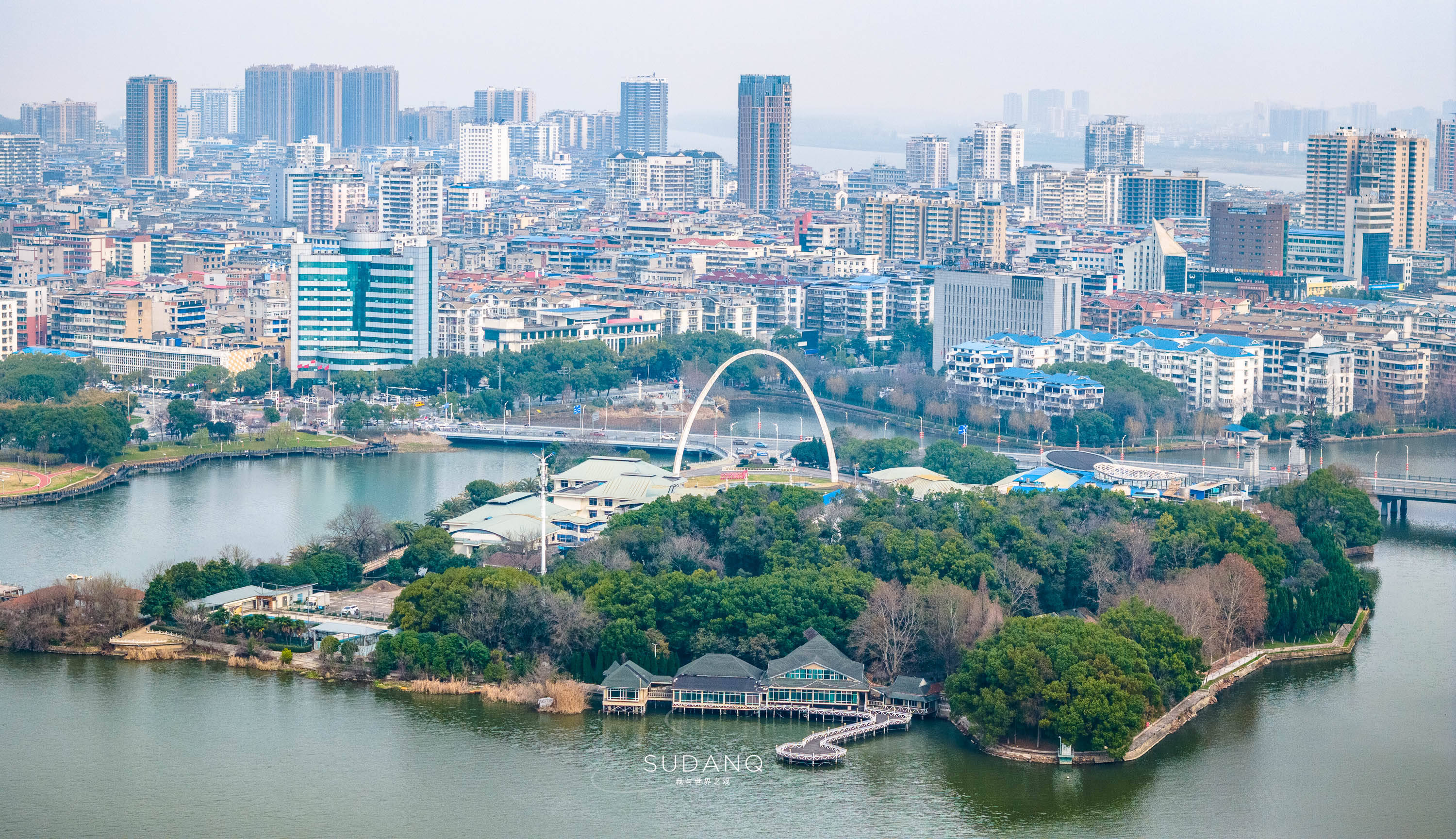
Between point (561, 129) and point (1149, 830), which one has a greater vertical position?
point (561, 129)

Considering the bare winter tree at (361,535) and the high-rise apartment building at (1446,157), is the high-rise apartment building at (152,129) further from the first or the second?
the bare winter tree at (361,535)

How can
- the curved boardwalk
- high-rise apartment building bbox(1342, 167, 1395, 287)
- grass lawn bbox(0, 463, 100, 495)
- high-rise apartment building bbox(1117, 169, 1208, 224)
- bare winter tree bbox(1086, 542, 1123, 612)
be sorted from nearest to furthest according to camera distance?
the curved boardwalk, bare winter tree bbox(1086, 542, 1123, 612), grass lawn bbox(0, 463, 100, 495), high-rise apartment building bbox(1342, 167, 1395, 287), high-rise apartment building bbox(1117, 169, 1208, 224)

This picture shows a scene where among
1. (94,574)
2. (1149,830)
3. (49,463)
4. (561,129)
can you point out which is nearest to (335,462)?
(49,463)

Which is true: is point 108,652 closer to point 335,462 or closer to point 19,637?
point 19,637

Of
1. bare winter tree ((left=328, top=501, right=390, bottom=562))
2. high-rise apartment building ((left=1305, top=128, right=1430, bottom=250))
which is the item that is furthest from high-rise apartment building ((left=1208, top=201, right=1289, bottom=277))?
bare winter tree ((left=328, top=501, right=390, bottom=562))

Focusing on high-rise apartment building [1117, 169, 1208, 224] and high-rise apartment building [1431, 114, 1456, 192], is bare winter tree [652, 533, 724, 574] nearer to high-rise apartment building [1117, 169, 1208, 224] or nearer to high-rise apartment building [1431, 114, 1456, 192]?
high-rise apartment building [1117, 169, 1208, 224]
